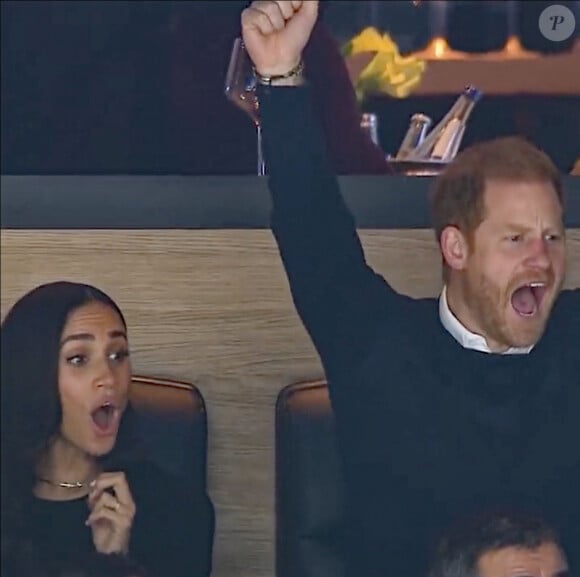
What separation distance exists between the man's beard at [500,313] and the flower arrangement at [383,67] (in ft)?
0.95

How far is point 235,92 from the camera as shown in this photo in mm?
1938

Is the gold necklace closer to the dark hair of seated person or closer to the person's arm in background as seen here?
the dark hair of seated person

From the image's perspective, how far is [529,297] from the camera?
200 cm

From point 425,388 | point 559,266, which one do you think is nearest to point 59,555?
point 425,388

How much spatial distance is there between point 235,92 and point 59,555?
68 cm

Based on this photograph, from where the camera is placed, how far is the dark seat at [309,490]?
1.96 metres

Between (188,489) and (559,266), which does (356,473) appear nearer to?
→ (188,489)

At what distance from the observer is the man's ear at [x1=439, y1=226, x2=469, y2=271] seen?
1.98m

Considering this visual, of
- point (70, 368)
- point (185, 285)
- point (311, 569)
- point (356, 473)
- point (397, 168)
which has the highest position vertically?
point (397, 168)

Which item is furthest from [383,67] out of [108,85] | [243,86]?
[108,85]

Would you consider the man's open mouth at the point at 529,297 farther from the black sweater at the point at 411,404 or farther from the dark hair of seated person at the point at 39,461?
the dark hair of seated person at the point at 39,461

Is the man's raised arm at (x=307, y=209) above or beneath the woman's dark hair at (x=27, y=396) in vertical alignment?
above

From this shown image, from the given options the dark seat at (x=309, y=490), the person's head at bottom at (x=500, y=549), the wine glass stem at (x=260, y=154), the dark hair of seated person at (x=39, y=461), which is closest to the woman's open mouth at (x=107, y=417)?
the dark hair of seated person at (x=39, y=461)

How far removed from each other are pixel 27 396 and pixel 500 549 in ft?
2.27
